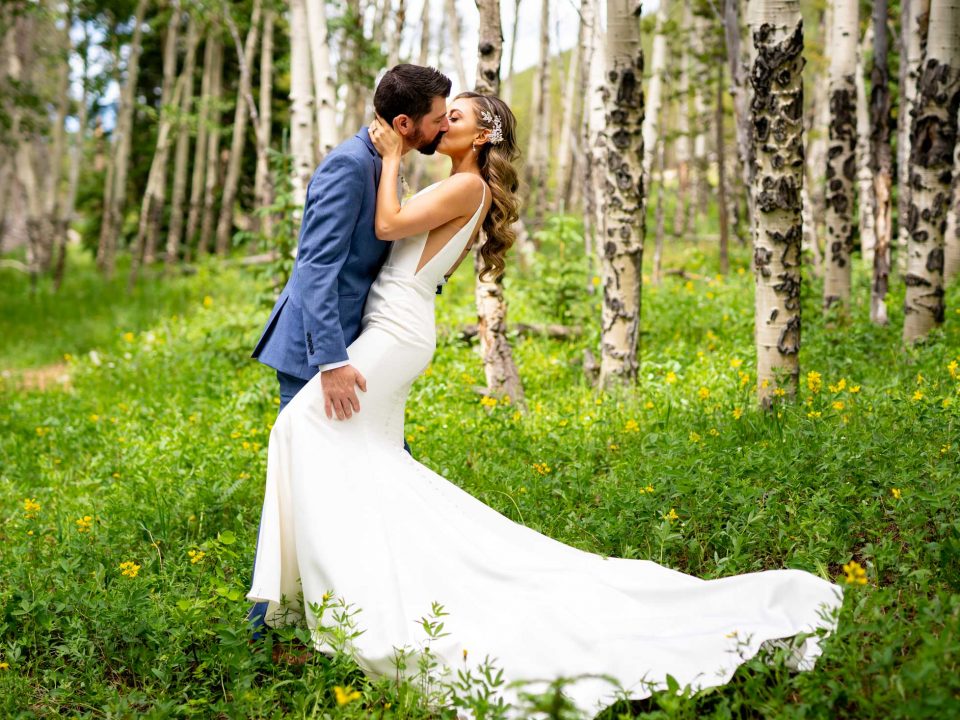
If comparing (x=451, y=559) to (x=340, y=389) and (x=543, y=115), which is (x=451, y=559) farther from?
(x=543, y=115)

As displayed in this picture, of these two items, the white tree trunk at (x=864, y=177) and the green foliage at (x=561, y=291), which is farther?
the white tree trunk at (x=864, y=177)

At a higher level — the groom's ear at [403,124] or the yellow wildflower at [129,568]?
the groom's ear at [403,124]

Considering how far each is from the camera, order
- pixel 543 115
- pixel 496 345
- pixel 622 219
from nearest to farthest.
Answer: pixel 622 219, pixel 496 345, pixel 543 115

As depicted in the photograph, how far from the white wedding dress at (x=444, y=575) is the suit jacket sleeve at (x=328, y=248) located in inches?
8.3

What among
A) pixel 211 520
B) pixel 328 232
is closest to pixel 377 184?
pixel 328 232

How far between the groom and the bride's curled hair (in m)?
0.22

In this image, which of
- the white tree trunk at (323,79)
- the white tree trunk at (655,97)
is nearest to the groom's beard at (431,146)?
the white tree trunk at (323,79)

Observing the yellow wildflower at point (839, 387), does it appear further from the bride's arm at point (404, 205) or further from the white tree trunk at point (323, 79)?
the white tree trunk at point (323, 79)

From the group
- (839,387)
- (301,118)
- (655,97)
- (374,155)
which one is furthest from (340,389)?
(655,97)

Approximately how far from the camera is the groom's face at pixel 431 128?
343cm

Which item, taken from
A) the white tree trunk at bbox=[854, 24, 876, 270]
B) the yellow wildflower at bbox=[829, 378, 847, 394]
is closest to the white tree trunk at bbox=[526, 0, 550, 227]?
the white tree trunk at bbox=[854, 24, 876, 270]

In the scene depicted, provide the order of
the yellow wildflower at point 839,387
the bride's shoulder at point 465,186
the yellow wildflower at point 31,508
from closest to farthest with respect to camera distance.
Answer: the bride's shoulder at point 465,186 < the yellow wildflower at point 31,508 < the yellow wildflower at point 839,387

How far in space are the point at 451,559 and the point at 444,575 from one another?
0.24 ft

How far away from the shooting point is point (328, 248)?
3.26m
